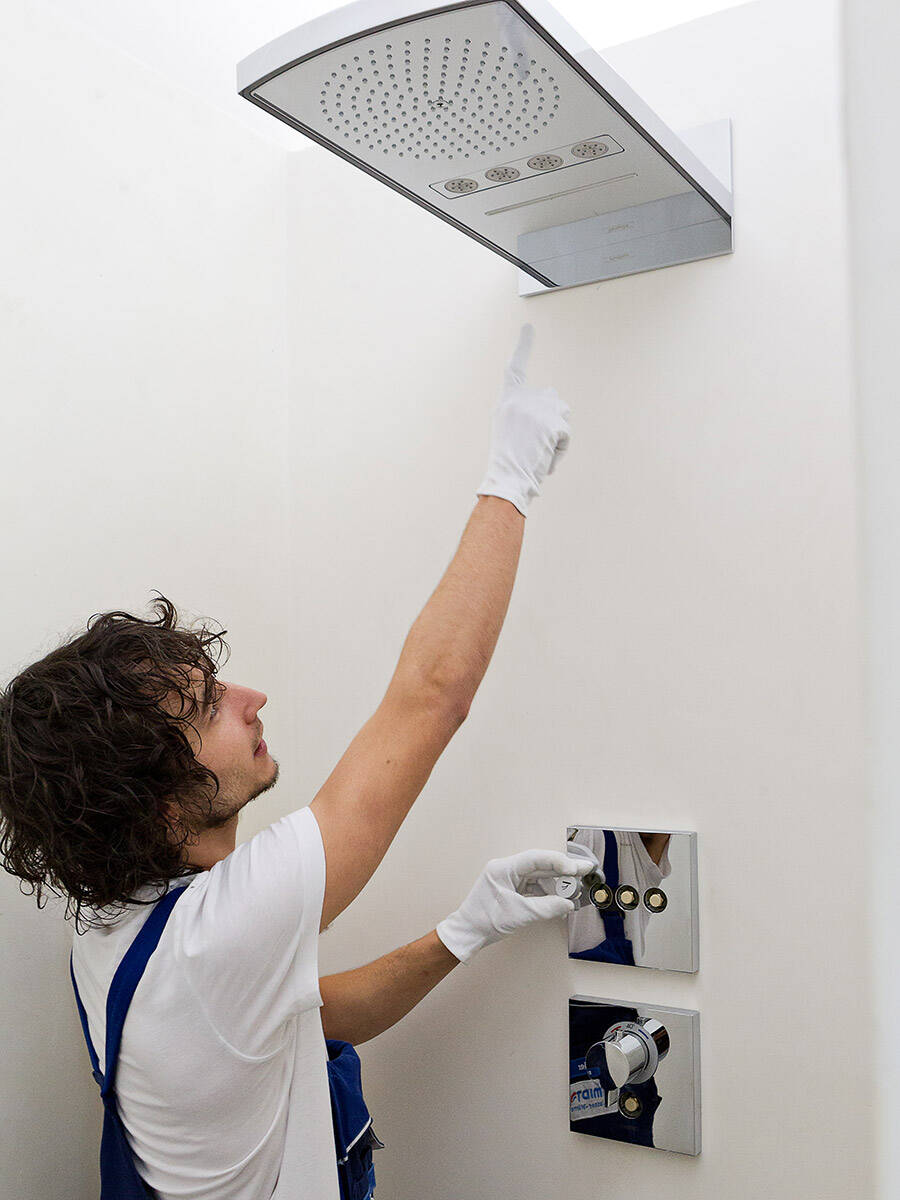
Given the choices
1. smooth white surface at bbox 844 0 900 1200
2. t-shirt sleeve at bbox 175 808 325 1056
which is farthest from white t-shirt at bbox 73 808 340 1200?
smooth white surface at bbox 844 0 900 1200

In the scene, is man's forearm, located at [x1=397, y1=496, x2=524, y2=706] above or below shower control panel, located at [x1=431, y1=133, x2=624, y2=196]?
below

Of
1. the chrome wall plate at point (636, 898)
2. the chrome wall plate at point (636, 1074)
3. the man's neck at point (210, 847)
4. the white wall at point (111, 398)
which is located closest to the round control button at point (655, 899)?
the chrome wall plate at point (636, 898)

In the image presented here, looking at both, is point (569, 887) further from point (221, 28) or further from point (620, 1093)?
point (221, 28)

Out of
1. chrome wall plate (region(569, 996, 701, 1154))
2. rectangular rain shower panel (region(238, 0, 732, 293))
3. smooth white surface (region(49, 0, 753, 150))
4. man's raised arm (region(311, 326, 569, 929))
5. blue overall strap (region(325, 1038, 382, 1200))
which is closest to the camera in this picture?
rectangular rain shower panel (region(238, 0, 732, 293))

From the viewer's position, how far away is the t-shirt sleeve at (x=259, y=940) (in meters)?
0.93

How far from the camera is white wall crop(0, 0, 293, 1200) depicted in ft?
3.97

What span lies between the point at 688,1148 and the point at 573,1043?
172 mm

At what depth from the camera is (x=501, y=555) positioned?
1.04m

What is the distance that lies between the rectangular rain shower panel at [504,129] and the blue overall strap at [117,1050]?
2.49ft

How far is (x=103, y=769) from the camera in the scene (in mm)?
991

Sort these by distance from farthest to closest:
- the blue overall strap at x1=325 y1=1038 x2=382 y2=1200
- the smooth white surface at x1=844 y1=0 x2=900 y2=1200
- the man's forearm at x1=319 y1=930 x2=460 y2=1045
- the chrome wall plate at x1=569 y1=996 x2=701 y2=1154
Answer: the man's forearm at x1=319 y1=930 x2=460 y2=1045 < the chrome wall plate at x1=569 y1=996 x2=701 y2=1154 < the blue overall strap at x1=325 y1=1038 x2=382 y2=1200 < the smooth white surface at x1=844 y1=0 x2=900 y2=1200

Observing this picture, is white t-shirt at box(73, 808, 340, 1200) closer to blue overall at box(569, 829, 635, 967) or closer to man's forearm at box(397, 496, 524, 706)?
man's forearm at box(397, 496, 524, 706)

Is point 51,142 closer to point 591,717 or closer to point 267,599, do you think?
point 267,599

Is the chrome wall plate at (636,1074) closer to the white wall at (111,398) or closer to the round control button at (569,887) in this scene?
the round control button at (569,887)
